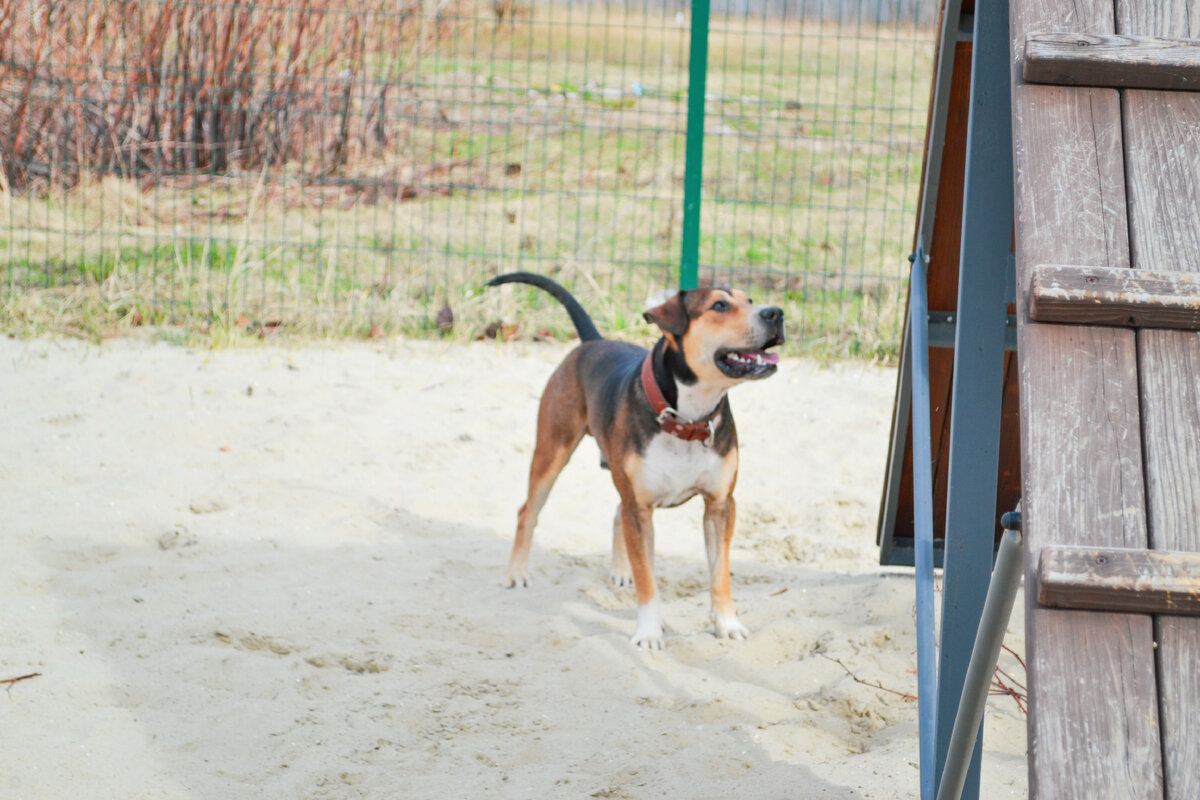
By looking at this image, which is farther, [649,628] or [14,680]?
[649,628]

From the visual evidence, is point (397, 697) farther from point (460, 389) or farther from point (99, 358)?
point (99, 358)

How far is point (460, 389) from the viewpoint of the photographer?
6.69 metres

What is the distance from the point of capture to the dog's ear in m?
4.09

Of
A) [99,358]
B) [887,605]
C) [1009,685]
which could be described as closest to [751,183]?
[99,358]

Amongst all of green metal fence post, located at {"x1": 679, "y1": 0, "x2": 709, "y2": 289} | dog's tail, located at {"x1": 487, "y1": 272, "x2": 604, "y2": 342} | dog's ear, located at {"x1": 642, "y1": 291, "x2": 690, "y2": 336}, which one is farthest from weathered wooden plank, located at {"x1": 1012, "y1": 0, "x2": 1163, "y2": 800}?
green metal fence post, located at {"x1": 679, "y1": 0, "x2": 709, "y2": 289}

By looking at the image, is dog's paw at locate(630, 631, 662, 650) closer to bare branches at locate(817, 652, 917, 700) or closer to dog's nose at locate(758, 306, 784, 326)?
bare branches at locate(817, 652, 917, 700)

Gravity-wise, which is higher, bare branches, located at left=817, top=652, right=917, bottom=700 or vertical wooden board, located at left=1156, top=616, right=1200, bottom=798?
vertical wooden board, located at left=1156, top=616, right=1200, bottom=798

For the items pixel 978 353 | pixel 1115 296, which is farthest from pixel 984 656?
pixel 978 353

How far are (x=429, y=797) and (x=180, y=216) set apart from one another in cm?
763

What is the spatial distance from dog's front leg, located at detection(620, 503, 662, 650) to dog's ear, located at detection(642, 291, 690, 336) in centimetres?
69

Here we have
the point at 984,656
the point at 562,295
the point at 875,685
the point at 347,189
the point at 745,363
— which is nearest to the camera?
the point at 984,656

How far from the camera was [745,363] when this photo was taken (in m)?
3.98

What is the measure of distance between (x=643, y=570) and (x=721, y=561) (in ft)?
0.99

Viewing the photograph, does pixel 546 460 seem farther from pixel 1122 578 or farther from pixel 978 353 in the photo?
pixel 1122 578
